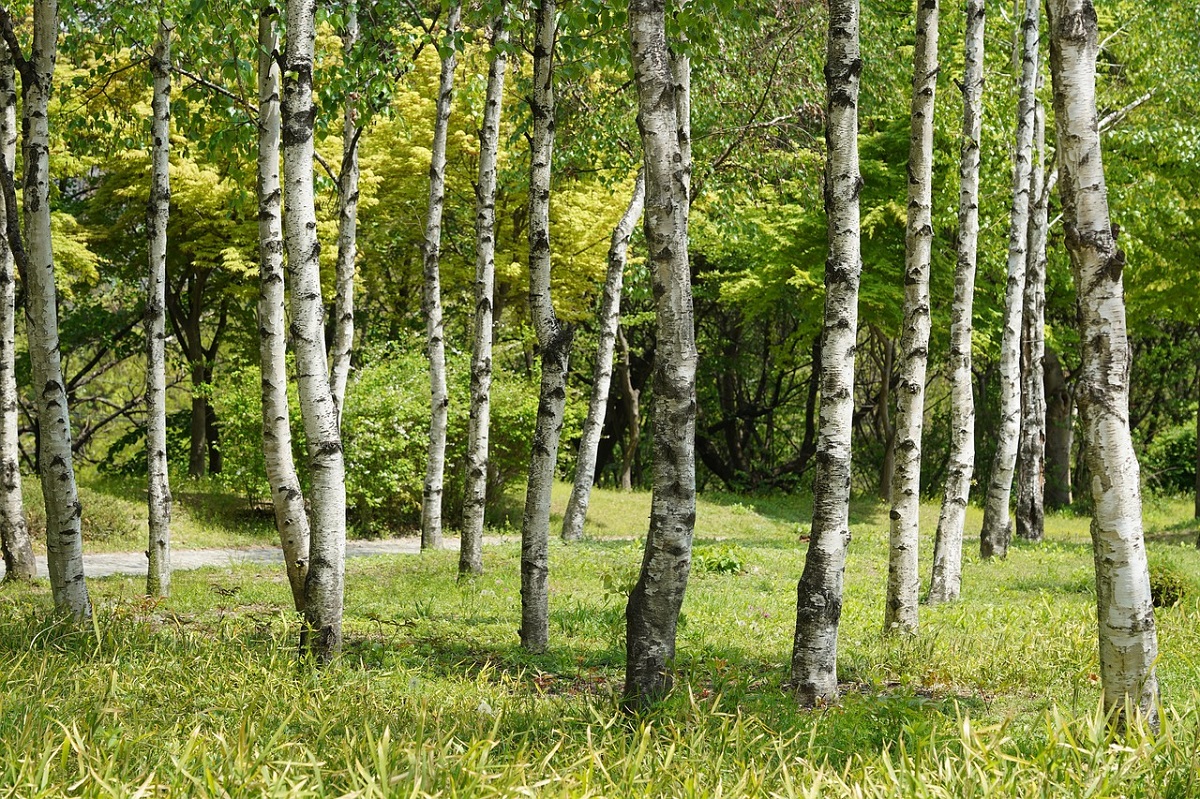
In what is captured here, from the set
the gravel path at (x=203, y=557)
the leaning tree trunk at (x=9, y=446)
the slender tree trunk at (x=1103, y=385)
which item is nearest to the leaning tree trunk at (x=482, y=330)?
the gravel path at (x=203, y=557)

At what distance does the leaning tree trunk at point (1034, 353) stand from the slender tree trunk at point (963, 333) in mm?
6220

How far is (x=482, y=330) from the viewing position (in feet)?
34.4

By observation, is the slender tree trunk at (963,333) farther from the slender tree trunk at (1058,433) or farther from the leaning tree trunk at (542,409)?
the slender tree trunk at (1058,433)

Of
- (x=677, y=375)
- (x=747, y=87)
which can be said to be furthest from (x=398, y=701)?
(x=747, y=87)

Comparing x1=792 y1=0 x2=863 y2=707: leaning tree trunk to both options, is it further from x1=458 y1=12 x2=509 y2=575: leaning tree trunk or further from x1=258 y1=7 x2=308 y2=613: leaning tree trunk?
x1=458 y1=12 x2=509 y2=575: leaning tree trunk

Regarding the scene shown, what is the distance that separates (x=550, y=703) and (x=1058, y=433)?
80.7 feet

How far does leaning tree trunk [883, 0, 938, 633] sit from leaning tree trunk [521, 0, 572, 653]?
2.54 metres

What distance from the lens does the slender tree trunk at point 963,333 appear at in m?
9.15

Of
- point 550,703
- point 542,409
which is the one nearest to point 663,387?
point 550,703

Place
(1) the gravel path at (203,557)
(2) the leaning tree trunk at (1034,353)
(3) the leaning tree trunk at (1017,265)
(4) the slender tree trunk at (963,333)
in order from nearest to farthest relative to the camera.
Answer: (4) the slender tree trunk at (963,333), (3) the leaning tree trunk at (1017,265), (1) the gravel path at (203,557), (2) the leaning tree trunk at (1034,353)

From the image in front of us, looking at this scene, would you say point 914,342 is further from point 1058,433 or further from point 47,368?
point 1058,433

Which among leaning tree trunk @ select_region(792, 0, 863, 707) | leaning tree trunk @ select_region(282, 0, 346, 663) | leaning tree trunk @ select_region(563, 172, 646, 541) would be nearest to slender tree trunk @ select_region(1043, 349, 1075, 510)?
leaning tree trunk @ select_region(563, 172, 646, 541)

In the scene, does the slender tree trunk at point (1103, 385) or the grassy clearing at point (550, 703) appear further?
the slender tree trunk at point (1103, 385)

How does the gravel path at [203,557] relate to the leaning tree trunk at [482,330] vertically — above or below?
below
